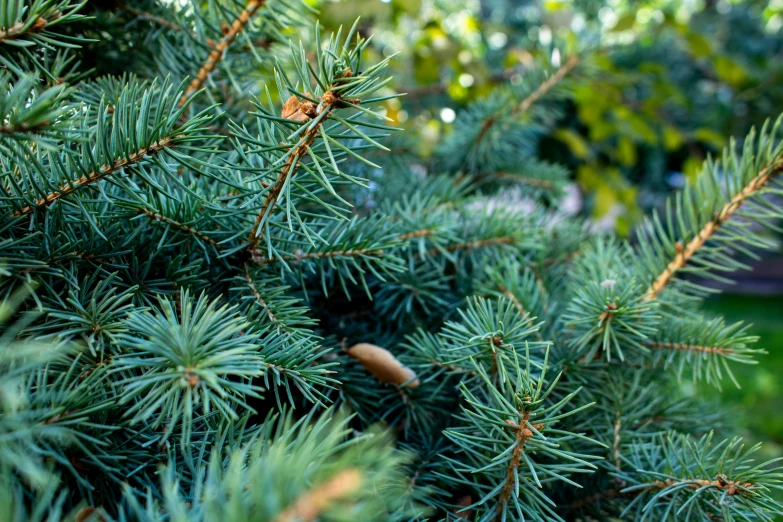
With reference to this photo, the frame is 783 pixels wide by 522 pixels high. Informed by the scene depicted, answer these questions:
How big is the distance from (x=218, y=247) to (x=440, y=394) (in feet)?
0.57

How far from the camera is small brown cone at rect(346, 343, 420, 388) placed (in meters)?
0.34

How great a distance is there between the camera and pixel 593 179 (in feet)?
3.79

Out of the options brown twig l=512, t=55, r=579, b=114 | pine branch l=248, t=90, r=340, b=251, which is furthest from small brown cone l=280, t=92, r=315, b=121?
brown twig l=512, t=55, r=579, b=114

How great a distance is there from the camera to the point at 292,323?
30cm

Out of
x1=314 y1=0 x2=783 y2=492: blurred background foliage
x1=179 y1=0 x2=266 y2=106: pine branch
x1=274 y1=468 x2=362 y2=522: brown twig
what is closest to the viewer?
x1=274 y1=468 x2=362 y2=522: brown twig

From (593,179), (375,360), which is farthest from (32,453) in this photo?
(593,179)

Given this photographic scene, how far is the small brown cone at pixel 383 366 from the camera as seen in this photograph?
335mm

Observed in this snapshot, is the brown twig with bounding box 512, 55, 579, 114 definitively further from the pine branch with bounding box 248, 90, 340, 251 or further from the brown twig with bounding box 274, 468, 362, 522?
the brown twig with bounding box 274, 468, 362, 522

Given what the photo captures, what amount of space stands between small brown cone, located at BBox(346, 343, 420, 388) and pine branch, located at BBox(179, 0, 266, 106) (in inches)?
8.1

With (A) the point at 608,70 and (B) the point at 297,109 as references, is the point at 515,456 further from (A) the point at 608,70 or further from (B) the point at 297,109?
(A) the point at 608,70

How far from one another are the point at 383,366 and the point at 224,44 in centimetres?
24

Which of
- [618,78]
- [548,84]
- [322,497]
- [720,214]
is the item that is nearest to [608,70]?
[618,78]

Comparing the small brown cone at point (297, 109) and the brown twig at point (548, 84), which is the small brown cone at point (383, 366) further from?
the brown twig at point (548, 84)

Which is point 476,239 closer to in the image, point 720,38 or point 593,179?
point 593,179
